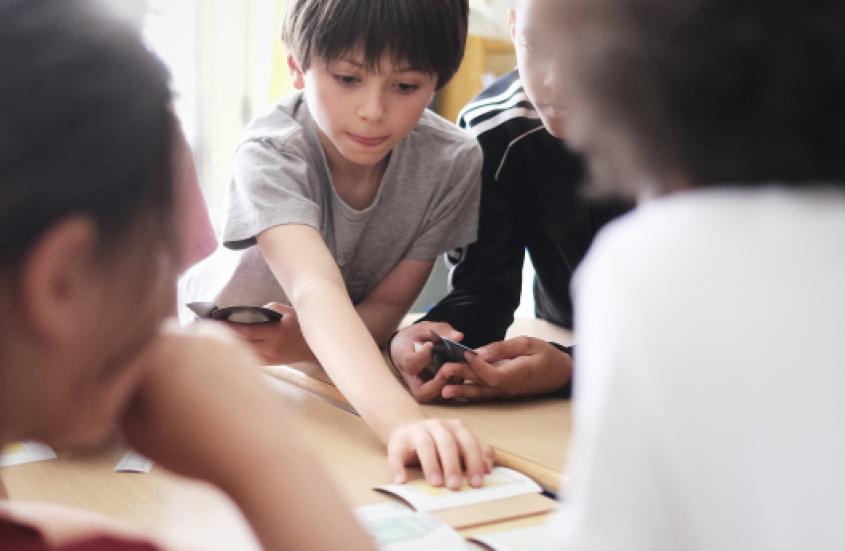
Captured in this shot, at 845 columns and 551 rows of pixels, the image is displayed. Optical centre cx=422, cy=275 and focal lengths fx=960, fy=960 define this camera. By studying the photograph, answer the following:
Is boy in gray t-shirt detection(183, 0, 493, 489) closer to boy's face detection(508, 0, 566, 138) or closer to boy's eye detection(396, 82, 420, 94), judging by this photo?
boy's eye detection(396, 82, 420, 94)

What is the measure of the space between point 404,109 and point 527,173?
0.97 ft

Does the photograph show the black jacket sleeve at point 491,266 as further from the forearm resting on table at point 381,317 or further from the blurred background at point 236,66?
the blurred background at point 236,66

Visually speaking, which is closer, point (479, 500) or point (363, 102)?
point (479, 500)

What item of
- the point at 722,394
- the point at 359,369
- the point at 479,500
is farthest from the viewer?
the point at 359,369

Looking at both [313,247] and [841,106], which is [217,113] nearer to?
[313,247]

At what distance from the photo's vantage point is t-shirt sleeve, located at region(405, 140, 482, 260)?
147 cm

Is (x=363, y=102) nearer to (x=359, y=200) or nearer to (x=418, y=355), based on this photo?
(x=359, y=200)

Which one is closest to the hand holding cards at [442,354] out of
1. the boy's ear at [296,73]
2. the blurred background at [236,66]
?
the boy's ear at [296,73]

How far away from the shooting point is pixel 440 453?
34.3 inches

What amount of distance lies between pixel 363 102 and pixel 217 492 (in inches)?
30.6

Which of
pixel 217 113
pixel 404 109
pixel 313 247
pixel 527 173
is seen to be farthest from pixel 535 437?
pixel 217 113

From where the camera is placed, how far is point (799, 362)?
0.36 meters

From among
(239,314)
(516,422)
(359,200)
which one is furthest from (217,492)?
(359,200)

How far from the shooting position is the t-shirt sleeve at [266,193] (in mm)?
1226
